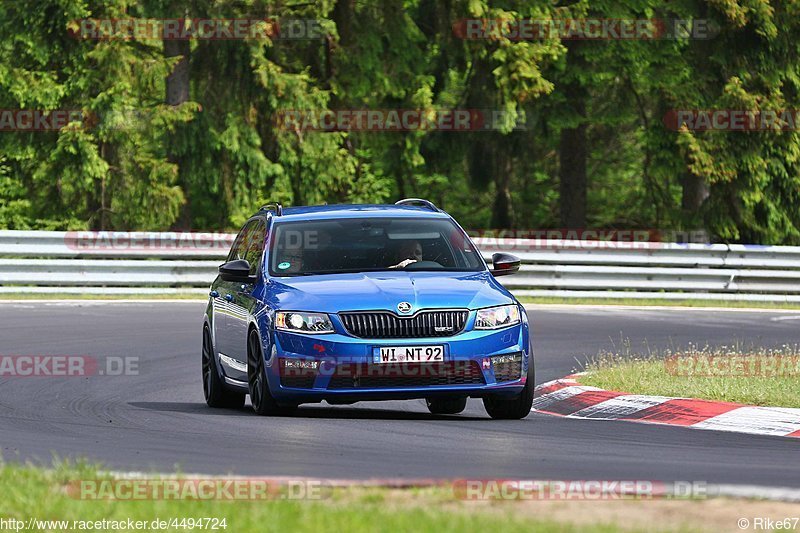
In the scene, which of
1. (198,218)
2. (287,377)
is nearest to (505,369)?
(287,377)

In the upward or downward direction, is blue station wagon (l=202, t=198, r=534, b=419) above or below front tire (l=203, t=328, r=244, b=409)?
above

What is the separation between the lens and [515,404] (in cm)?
1220

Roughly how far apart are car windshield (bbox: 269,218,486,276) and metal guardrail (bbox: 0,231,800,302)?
42.6ft

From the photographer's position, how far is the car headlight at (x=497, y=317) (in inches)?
464

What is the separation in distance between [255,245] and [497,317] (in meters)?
2.70

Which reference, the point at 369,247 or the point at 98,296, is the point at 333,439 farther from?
the point at 98,296

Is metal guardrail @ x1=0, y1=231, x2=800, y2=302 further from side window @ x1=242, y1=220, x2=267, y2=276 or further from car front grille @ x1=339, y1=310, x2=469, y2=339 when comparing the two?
car front grille @ x1=339, y1=310, x2=469, y2=339

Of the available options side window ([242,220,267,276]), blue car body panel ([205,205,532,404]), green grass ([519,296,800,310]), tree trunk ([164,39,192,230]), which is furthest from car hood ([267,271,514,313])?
tree trunk ([164,39,192,230])

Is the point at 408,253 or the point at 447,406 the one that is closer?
the point at 408,253

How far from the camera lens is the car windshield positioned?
41.7ft

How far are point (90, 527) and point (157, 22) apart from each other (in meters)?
25.0

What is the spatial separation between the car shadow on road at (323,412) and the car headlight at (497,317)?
0.91 metres

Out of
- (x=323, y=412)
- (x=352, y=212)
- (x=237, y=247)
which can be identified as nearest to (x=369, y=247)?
(x=352, y=212)

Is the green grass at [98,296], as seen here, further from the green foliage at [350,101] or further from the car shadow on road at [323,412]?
the car shadow on road at [323,412]
